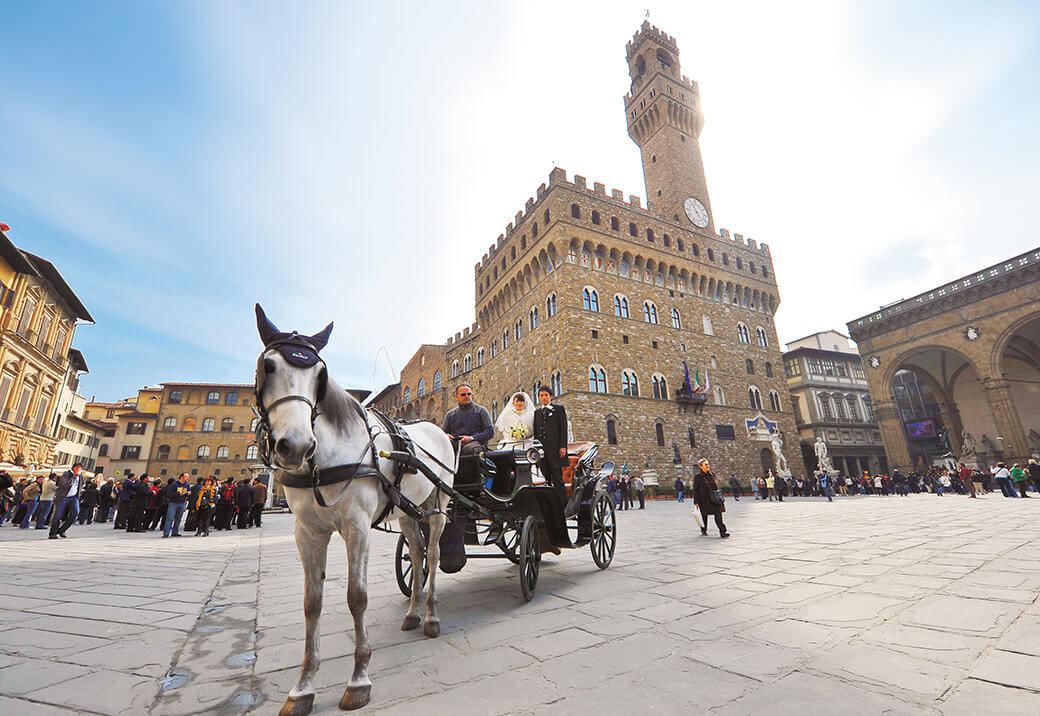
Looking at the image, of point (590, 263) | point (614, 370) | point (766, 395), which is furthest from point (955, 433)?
point (590, 263)

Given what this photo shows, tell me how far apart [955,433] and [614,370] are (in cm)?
2266

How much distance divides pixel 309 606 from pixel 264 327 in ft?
4.49

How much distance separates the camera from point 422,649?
2.66 metres

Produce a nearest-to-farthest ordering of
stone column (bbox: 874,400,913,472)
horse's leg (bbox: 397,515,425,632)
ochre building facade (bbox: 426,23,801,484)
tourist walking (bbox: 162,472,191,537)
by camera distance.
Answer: horse's leg (bbox: 397,515,425,632) < tourist walking (bbox: 162,472,191,537) < ochre building facade (bbox: 426,23,801,484) < stone column (bbox: 874,400,913,472)

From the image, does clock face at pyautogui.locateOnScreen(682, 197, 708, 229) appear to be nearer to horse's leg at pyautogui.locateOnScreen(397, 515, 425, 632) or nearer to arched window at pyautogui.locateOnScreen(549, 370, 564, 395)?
arched window at pyautogui.locateOnScreen(549, 370, 564, 395)

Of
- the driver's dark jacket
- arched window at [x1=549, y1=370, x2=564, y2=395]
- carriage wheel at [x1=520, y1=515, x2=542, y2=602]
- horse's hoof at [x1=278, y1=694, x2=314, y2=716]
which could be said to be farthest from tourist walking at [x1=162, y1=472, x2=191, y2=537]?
arched window at [x1=549, y1=370, x2=564, y2=395]

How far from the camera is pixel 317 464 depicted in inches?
86.8

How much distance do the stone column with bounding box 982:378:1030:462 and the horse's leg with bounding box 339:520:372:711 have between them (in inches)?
1157

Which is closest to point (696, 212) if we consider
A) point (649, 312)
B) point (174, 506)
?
point (649, 312)

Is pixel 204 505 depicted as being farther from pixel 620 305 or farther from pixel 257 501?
pixel 620 305

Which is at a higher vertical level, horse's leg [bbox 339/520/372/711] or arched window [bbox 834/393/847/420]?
arched window [bbox 834/393/847/420]

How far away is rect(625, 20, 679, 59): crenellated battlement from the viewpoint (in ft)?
113

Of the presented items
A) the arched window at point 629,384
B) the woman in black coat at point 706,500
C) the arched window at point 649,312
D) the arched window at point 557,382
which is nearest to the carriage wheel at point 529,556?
the woman in black coat at point 706,500

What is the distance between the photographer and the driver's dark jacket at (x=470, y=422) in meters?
4.23
